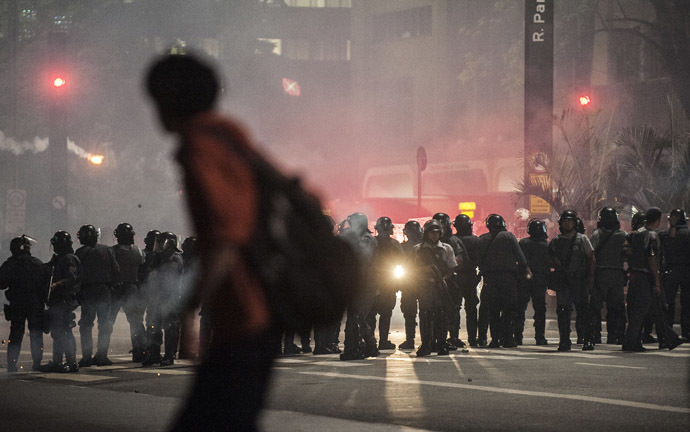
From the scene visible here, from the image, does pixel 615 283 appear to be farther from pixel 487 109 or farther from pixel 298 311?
pixel 487 109

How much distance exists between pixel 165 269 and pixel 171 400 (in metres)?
4.30

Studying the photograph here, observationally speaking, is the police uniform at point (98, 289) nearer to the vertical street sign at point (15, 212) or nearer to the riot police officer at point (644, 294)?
the riot police officer at point (644, 294)

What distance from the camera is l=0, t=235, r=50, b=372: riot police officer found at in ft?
45.8

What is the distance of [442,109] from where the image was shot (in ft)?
197

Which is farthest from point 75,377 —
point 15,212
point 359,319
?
point 15,212

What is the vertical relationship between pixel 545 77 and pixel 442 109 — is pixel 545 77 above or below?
below

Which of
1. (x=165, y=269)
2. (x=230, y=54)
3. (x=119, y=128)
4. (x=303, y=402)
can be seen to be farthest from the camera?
(x=230, y=54)

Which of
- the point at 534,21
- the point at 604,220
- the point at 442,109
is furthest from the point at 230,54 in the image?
the point at 604,220

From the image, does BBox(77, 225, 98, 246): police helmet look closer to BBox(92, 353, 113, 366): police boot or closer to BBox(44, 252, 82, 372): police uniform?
BBox(44, 252, 82, 372): police uniform

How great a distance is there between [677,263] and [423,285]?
4.25 m

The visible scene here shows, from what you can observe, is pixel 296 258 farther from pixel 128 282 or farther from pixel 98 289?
pixel 128 282

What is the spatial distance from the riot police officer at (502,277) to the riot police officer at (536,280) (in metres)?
0.17

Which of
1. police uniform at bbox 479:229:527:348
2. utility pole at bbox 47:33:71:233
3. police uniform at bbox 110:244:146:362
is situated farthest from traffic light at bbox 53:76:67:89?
police uniform at bbox 479:229:527:348

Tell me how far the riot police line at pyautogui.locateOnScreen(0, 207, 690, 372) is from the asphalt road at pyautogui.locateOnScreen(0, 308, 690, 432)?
0.47 meters
